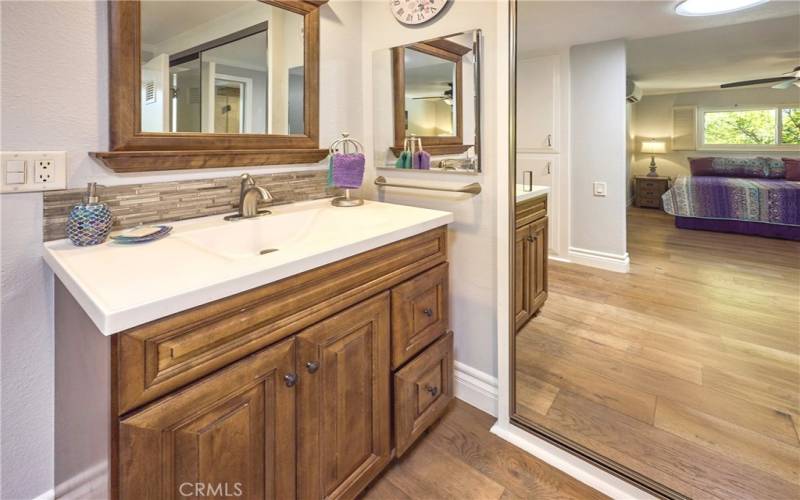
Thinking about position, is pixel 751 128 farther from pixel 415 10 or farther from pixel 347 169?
pixel 347 169

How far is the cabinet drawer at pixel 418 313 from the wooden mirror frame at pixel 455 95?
1.65 ft

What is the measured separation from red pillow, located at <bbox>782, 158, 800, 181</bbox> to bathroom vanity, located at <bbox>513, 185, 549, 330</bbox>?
0.68 metres

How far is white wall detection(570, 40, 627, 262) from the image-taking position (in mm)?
1474

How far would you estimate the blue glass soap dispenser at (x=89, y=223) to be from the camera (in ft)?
3.36

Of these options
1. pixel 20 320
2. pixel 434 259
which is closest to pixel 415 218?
pixel 434 259

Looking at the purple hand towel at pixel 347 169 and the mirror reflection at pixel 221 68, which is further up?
the mirror reflection at pixel 221 68

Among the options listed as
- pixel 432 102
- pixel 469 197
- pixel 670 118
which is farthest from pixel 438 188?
pixel 670 118

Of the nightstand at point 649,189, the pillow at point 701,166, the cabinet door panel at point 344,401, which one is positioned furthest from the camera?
the nightstand at point 649,189

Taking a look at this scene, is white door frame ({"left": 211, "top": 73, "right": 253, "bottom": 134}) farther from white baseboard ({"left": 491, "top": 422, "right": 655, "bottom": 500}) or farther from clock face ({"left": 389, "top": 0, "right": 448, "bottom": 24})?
white baseboard ({"left": 491, "top": 422, "right": 655, "bottom": 500})

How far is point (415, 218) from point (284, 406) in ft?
2.38

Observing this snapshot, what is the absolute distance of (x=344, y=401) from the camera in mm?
1097

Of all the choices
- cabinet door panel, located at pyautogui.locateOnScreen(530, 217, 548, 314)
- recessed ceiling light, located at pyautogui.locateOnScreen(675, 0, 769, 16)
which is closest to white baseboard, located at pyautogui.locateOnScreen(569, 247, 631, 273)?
cabinet door panel, located at pyautogui.locateOnScreen(530, 217, 548, 314)

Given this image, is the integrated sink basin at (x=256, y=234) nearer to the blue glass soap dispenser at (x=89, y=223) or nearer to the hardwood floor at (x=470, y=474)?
the blue glass soap dispenser at (x=89, y=223)

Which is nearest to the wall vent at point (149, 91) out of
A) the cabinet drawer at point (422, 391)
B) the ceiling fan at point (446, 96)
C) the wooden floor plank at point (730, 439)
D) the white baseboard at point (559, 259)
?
the ceiling fan at point (446, 96)
